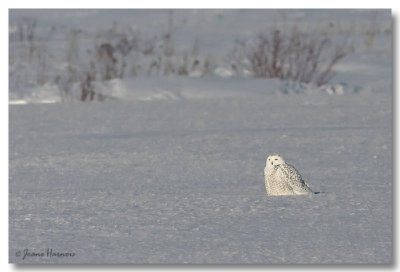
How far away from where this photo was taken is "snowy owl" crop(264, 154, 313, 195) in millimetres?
4125

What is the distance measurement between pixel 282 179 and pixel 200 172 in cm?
116

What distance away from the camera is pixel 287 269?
Answer: 3.24 metres

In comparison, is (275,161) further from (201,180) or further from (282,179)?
(201,180)

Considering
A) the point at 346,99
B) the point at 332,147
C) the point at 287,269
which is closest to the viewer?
the point at 287,269

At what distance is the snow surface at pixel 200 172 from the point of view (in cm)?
351

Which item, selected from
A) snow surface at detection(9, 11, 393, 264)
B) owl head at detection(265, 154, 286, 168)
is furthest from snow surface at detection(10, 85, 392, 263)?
owl head at detection(265, 154, 286, 168)

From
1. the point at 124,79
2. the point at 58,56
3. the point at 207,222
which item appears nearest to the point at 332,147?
the point at 207,222

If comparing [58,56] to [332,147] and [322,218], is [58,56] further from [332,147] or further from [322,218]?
[322,218]

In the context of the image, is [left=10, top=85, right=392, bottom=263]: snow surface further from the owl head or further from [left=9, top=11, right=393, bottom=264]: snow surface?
the owl head

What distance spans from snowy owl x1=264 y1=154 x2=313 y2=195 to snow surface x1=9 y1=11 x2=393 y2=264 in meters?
0.05

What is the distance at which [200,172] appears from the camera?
5.23 meters
